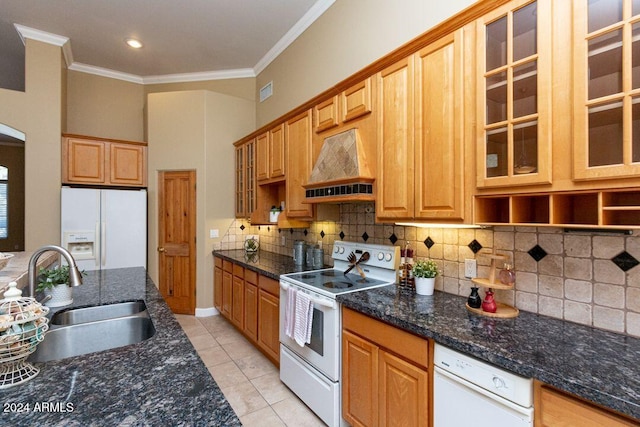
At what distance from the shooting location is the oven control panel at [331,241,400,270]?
7.66 feet

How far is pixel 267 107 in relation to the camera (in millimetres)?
4488

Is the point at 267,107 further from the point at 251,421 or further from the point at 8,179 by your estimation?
the point at 8,179

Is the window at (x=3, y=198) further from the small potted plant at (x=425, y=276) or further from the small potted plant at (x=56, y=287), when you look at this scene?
the small potted plant at (x=425, y=276)

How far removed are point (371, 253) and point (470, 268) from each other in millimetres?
778

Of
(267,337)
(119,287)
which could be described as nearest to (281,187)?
(267,337)

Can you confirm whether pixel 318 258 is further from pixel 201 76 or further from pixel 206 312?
pixel 201 76

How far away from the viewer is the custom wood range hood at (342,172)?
219 centimetres

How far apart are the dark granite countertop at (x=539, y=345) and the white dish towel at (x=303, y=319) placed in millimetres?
428

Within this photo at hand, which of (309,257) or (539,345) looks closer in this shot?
(539,345)

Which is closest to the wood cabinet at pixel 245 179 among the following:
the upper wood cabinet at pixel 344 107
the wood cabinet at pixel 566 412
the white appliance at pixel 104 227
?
the white appliance at pixel 104 227

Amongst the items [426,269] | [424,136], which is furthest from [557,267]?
[424,136]

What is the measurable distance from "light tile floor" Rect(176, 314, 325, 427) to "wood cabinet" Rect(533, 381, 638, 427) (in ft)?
Answer: 4.98

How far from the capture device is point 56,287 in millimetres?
1727

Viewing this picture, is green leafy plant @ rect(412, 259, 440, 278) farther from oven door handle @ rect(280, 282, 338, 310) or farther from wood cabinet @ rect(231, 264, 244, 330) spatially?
wood cabinet @ rect(231, 264, 244, 330)
